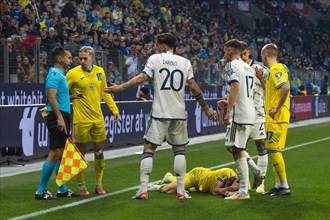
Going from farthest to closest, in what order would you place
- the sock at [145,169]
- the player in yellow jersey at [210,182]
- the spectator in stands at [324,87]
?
1. the spectator in stands at [324,87]
2. the player in yellow jersey at [210,182]
3. the sock at [145,169]

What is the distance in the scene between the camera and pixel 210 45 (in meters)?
38.1

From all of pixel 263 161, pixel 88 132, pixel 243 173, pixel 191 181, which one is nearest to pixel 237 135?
pixel 243 173

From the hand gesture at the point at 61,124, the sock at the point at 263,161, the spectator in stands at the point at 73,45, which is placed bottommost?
the sock at the point at 263,161

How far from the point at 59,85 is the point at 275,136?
3098 millimetres

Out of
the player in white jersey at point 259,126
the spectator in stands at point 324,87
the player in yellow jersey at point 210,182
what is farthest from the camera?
the spectator in stands at point 324,87

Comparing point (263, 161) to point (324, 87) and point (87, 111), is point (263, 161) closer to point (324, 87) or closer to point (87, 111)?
point (87, 111)

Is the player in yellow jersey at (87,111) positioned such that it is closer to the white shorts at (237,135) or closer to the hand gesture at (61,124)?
the hand gesture at (61,124)

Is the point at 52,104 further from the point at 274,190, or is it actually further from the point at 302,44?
the point at 302,44

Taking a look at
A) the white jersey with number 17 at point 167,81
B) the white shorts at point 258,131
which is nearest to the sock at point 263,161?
the white shorts at point 258,131

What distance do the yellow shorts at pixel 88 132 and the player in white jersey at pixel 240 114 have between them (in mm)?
A: 1846

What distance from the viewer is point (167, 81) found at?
9977mm

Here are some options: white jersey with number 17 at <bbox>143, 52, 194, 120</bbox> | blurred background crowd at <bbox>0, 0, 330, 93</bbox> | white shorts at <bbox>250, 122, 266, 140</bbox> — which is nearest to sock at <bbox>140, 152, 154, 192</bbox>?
white jersey with number 17 at <bbox>143, 52, 194, 120</bbox>

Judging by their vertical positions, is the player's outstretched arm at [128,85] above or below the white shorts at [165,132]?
above

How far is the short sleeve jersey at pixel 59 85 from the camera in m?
10.1
